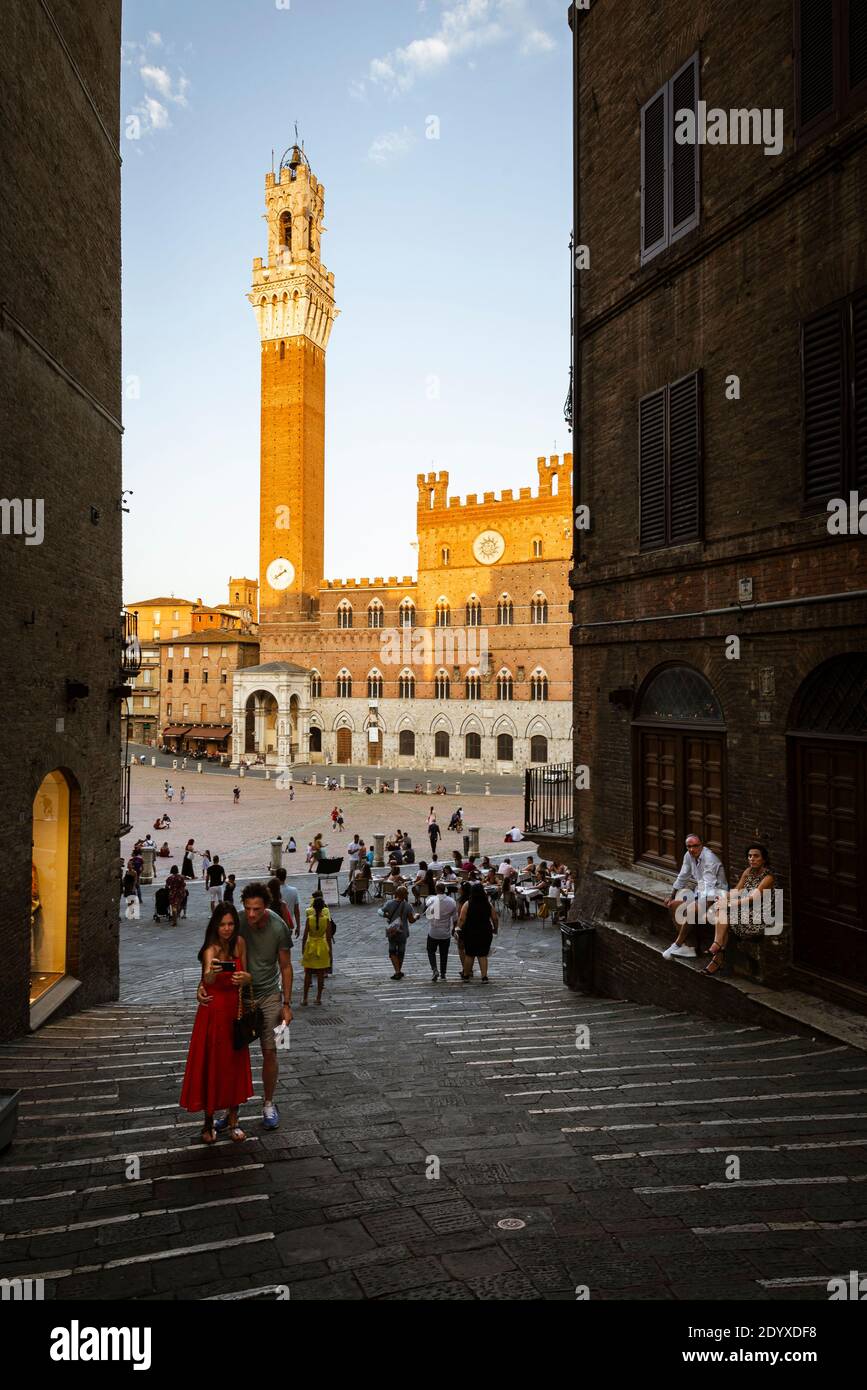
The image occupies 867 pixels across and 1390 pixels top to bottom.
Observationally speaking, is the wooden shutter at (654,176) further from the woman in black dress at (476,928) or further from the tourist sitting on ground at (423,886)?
the tourist sitting on ground at (423,886)

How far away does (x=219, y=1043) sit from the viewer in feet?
17.1

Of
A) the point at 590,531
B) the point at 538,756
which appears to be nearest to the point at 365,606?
the point at 538,756

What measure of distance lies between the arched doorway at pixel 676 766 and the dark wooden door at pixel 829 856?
1.14m

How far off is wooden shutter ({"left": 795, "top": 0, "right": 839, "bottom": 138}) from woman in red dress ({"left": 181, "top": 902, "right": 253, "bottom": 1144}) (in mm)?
8028

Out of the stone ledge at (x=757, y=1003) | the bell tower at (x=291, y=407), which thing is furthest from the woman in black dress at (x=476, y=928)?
the bell tower at (x=291, y=407)

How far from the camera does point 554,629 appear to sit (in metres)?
55.2

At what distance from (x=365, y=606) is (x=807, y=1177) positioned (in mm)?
59102

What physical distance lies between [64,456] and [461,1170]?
8.99 metres

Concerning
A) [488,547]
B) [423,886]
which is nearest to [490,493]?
[488,547]

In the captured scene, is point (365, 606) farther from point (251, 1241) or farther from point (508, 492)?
point (251, 1241)

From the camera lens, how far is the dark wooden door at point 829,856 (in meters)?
7.11

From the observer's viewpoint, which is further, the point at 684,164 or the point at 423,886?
the point at 423,886

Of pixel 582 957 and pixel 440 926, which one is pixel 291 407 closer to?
pixel 440 926

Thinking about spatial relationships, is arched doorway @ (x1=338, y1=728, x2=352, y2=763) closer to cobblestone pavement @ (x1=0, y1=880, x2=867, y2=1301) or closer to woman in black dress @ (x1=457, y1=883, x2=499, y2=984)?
woman in black dress @ (x1=457, y1=883, x2=499, y2=984)
